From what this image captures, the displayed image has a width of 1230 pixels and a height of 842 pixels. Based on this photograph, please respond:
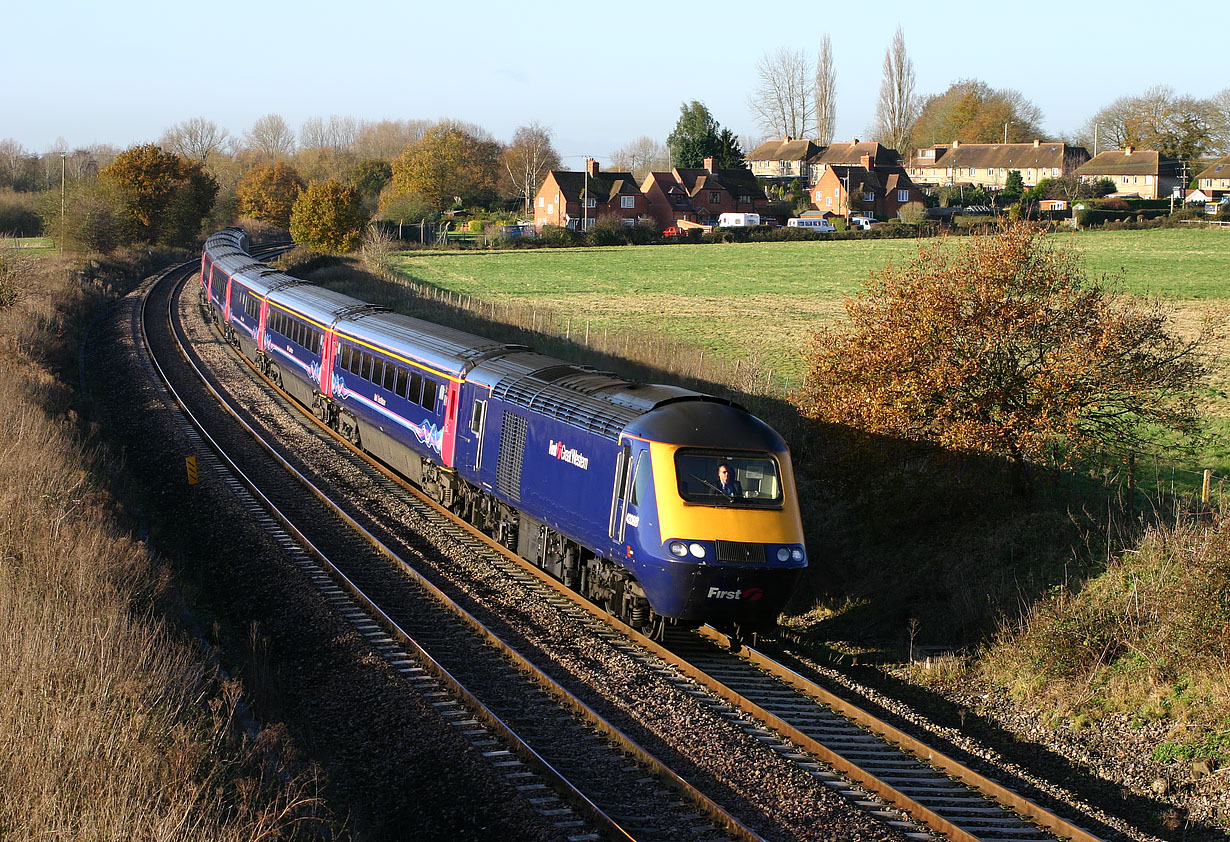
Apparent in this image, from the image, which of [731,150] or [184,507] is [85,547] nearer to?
[184,507]

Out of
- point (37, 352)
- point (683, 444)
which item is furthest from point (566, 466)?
point (37, 352)

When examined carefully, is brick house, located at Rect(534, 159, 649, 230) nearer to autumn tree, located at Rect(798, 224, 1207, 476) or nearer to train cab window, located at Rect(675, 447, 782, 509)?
autumn tree, located at Rect(798, 224, 1207, 476)

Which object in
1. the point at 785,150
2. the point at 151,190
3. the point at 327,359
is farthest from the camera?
the point at 785,150

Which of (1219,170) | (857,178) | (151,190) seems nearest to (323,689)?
(151,190)

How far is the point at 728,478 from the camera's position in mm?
11984

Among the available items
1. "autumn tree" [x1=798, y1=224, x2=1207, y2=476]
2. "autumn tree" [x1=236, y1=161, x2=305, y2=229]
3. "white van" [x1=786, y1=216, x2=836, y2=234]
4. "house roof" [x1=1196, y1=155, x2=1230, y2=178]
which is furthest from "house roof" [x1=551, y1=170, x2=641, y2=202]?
"autumn tree" [x1=798, y1=224, x2=1207, y2=476]

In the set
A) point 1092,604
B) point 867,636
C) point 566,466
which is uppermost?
point 566,466

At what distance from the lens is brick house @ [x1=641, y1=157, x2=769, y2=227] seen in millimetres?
96812

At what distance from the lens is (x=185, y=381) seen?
29.1 meters

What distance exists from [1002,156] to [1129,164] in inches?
627

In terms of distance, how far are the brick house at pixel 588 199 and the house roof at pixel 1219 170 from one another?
54.0 m

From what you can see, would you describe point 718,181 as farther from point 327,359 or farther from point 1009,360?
point 1009,360

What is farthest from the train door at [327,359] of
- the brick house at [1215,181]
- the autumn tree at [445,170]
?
the brick house at [1215,181]

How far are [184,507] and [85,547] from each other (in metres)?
6.29
